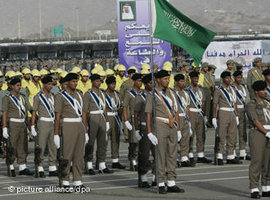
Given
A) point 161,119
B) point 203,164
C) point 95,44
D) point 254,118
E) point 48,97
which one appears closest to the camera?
point 254,118

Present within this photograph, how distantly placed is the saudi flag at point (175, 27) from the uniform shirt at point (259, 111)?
1919mm

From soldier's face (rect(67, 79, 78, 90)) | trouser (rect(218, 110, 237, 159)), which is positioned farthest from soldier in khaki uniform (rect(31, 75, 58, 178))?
trouser (rect(218, 110, 237, 159))

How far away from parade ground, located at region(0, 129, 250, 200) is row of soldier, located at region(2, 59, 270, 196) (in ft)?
1.22

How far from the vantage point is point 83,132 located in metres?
15.1

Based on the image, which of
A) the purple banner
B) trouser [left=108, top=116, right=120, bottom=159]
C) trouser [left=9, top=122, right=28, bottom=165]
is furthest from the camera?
the purple banner

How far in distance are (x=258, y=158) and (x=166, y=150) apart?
1767 millimetres

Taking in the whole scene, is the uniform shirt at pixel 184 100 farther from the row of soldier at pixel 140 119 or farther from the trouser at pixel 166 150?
the trouser at pixel 166 150

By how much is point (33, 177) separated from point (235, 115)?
4591 millimetres

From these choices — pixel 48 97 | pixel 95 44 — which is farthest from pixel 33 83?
pixel 95 44

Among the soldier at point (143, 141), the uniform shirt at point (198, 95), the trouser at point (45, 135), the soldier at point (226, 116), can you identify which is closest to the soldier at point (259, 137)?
the soldier at point (143, 141)

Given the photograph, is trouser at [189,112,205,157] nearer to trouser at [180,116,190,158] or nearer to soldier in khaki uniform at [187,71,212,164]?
soldier in khaki uniform at [187,71,212,164]

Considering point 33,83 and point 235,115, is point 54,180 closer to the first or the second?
point 235,115

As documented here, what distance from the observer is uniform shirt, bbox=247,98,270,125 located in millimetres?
13461

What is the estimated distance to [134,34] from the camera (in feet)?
101
